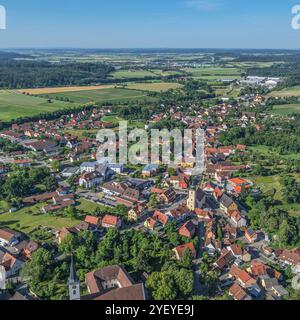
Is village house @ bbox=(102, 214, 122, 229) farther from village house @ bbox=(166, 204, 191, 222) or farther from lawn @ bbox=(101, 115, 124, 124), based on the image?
lawn @ bbox=(101, 115, 124, 124)

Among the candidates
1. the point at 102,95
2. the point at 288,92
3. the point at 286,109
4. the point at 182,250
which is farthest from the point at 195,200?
the point at 288,92

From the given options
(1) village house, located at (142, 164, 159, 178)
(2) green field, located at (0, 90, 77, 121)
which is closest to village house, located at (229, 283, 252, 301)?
(1) village house, located at (142, 164, 159, 178)

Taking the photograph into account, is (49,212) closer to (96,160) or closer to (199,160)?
(96,160)

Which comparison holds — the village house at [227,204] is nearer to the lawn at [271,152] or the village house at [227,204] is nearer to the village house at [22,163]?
the lawn at [271,152]

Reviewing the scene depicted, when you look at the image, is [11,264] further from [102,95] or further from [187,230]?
[102,95]

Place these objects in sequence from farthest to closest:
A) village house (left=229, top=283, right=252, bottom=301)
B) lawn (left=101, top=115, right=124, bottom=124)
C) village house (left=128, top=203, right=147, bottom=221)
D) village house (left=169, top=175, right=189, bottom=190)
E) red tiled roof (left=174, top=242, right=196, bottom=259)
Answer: lawn (left=101, top=115, right=124, bottom=124) → village house (left=169, top=175, right=189, bottom=190) → village house (left=128, top=203, right=147, bottom=221) → red tiled roof (left=174, top=242, right=196, bottom=259) → village house (left=229, top=283, right=252, bottom=301)

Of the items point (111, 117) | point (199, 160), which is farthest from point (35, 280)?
point (111, 117)
